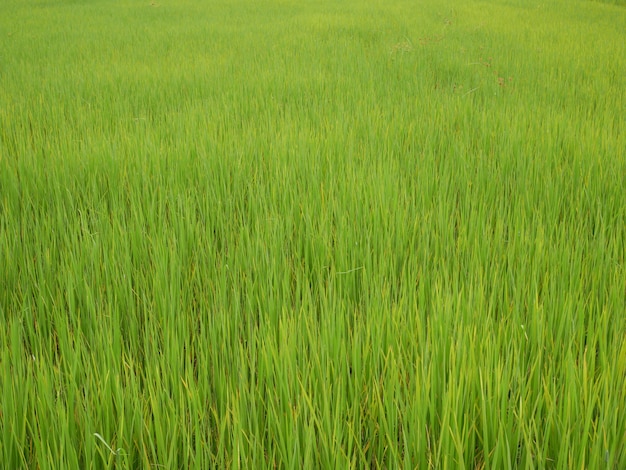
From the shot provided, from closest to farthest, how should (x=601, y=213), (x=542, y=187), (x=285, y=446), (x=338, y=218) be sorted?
(x=285, y=446) → (x=338, y=218) → (x=601, y=213) → (x=542, y=187)

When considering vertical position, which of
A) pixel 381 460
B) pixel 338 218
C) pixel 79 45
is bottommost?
pixel 381 460

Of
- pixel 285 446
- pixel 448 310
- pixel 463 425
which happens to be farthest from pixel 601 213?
pixel 285 446

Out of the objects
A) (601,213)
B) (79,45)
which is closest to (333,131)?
(601,213)

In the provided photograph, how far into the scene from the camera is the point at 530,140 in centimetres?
204

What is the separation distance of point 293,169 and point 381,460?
1.19 m

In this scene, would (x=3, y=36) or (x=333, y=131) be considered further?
(x=3, y=36)

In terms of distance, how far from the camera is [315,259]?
124 cm

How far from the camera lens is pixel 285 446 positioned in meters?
0.66

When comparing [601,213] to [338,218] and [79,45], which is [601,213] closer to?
[338,218]

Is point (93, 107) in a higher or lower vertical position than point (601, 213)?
higher

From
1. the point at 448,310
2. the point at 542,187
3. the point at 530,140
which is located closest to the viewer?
the point at 448,310

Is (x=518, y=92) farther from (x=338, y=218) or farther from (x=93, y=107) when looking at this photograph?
(x=93, y=107)

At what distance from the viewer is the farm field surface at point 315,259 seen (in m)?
0.69

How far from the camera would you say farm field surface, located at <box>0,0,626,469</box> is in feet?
2.26
